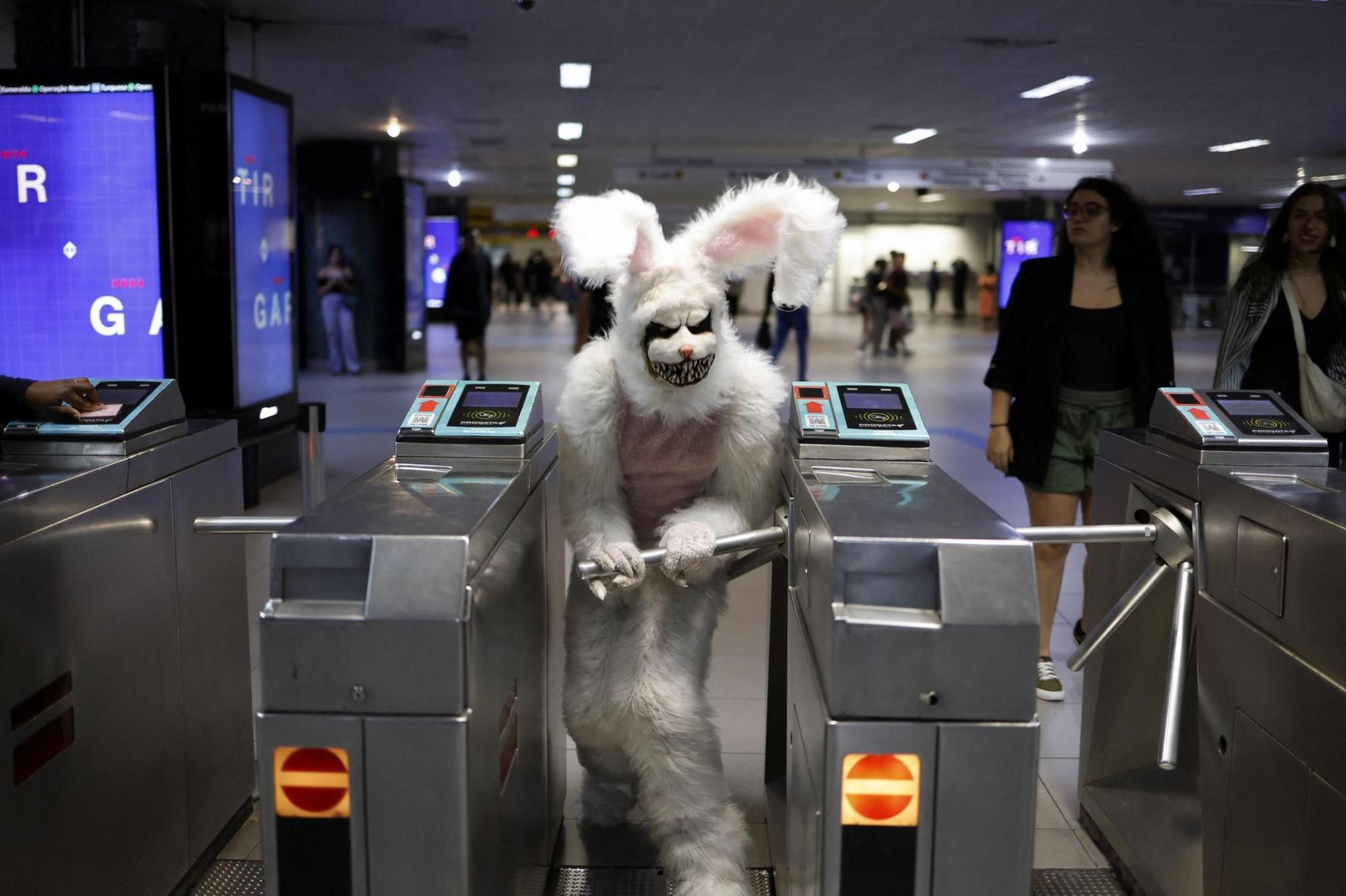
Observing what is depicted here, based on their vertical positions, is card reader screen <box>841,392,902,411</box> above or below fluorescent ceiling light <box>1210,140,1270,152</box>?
below

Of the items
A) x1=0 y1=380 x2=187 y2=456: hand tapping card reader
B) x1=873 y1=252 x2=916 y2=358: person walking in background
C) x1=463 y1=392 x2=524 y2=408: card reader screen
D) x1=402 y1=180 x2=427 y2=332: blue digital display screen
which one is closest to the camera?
x1=0 y1=380 x2=187 y2=456: hand tapping card reader

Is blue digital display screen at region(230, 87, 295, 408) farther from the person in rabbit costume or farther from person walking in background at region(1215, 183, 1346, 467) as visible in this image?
person walking in background at region(1215, 183, 1346, 467)

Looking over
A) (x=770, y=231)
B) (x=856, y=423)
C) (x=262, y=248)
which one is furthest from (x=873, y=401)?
(x=262, y=248)

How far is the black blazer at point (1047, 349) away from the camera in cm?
291

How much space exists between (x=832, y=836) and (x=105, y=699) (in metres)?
1.22

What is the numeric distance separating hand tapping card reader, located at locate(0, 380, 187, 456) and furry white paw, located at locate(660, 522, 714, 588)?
891 mm

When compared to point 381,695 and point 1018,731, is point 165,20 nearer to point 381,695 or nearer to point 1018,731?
point 381,695

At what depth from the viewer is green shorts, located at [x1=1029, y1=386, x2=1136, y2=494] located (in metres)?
2.96

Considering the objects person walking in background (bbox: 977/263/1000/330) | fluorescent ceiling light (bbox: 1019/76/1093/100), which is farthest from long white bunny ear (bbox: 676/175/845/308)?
person walking in background (bbox: 977/263/1000/330)

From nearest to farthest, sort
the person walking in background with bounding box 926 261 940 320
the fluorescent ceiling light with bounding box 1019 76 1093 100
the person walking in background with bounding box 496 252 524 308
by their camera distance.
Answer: the fluorescent ceiling light with bounding box 1019 76 1093 100
the person walking in background with bounding box 926 261 940 320
the person walking in background with bounding box 496 252 524 308

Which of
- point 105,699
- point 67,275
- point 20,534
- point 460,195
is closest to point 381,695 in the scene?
point 20,534

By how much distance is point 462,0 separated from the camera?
519cm

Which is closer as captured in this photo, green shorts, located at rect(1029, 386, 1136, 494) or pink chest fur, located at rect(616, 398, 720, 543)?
pink chest fur, located at rect(616, 398, 720, 543)

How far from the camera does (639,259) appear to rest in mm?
1937
